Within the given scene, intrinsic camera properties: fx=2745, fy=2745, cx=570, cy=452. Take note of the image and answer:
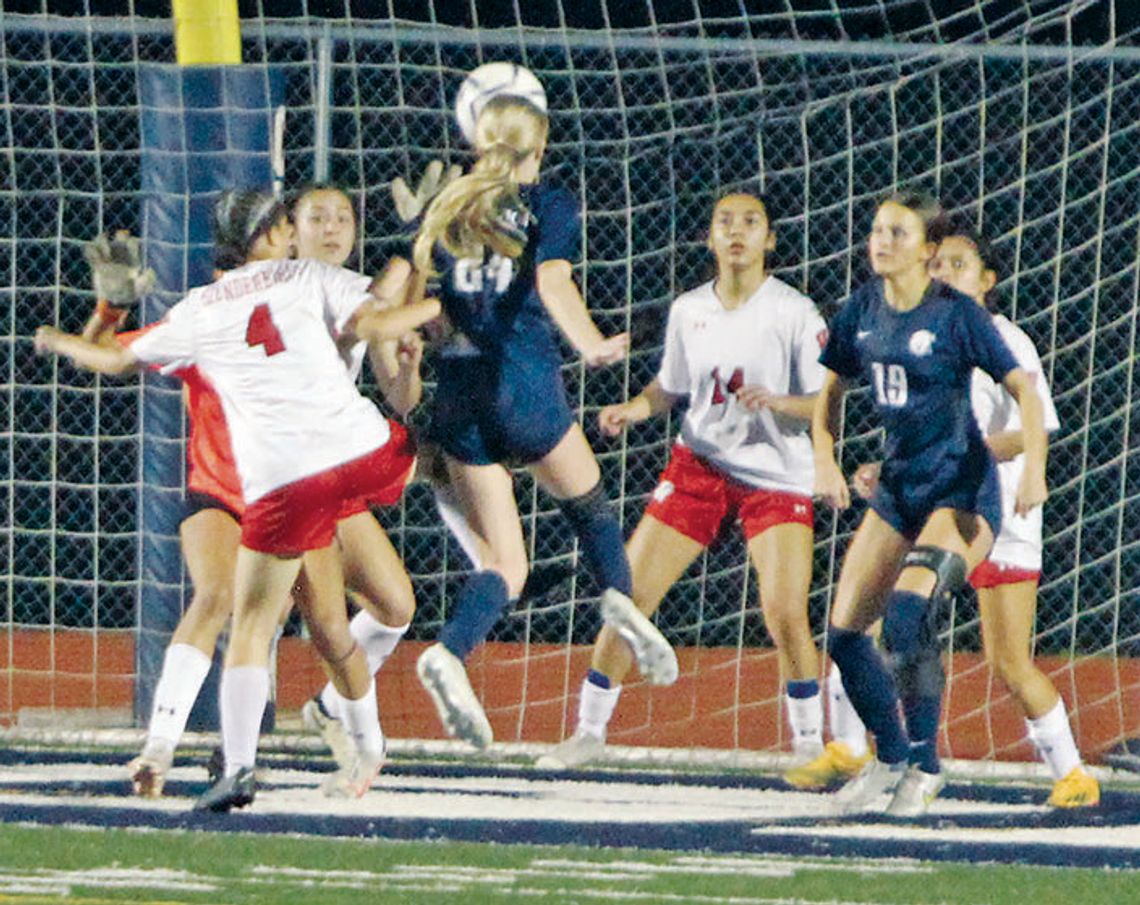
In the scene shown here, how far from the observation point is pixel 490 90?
7824mm

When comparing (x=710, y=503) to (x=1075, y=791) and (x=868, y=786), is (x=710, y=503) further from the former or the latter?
(x=1075, y=791)

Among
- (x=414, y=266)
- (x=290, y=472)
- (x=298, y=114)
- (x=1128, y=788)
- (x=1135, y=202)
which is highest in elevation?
(x=298, y=114)

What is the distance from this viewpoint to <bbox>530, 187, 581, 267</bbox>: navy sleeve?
7.50 m

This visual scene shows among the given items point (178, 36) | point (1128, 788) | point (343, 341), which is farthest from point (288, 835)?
point (178, 36)

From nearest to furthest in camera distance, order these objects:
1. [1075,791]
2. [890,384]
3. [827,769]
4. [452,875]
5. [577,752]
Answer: [452,875] → [890,384] → [1075,791] → [827,769] → [577,752]

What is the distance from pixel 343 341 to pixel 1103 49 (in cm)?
307

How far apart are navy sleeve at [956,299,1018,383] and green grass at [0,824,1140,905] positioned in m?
1.51

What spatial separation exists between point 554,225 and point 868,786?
1798 millimetres

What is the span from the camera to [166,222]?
374 inches

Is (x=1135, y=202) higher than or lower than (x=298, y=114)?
lower

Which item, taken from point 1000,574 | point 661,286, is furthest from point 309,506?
point 661,286

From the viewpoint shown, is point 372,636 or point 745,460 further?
point 745,460

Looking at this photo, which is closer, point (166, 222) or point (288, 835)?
point (288, 835)

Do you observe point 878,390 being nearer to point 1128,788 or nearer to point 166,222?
point 1128,788
